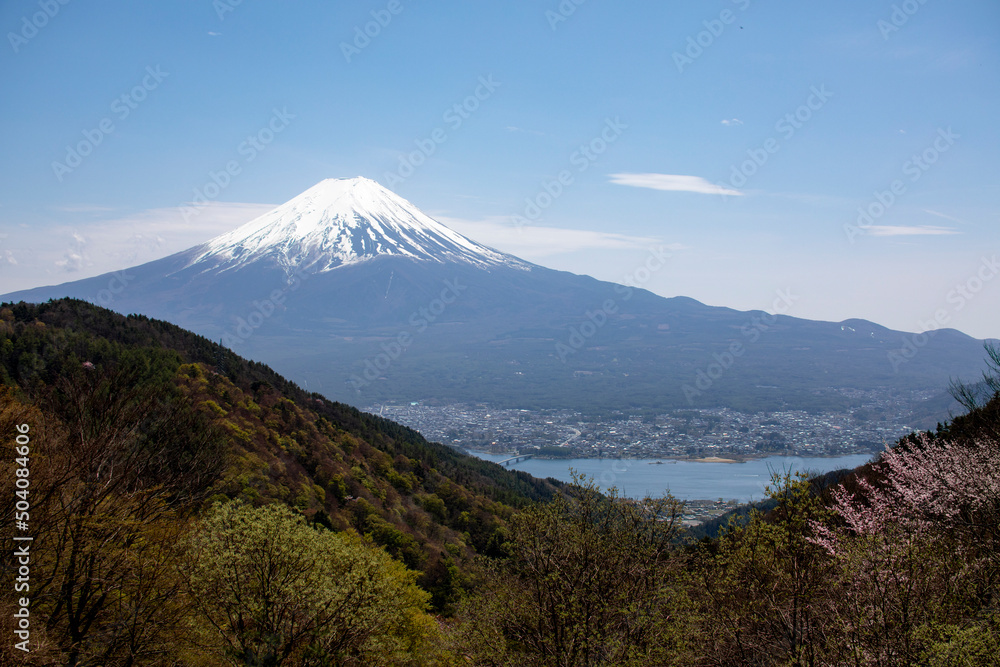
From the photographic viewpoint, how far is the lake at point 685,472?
67.5m

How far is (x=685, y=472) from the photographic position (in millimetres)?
85625

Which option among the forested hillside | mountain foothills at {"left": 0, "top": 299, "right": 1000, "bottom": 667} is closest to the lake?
the forested hillside

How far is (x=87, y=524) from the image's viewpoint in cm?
988

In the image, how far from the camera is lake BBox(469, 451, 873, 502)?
221 feet

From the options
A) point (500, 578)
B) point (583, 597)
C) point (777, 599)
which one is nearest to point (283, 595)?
point (500, 578)

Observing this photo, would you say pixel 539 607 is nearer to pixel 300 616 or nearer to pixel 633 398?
pixel 300 616

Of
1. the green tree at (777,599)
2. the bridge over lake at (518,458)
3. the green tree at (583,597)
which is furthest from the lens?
the bridge over lake at (518,458)

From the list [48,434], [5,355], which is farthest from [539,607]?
[5,355]

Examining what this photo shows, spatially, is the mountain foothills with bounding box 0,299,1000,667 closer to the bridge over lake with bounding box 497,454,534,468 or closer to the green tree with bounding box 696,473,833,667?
the green tree with bounding box 696,473,833,667

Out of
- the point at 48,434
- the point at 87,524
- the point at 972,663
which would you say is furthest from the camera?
the point at 48,434

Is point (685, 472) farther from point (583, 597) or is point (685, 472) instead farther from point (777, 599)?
point (583, 597)

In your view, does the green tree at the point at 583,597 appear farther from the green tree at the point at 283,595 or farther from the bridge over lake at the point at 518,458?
the bridge over lake at the point at 518,458

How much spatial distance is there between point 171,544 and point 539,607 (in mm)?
7615

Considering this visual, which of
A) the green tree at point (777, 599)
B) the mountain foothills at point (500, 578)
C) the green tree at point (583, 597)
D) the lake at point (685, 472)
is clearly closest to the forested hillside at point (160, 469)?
the mountain foothills at point (500, 578)
